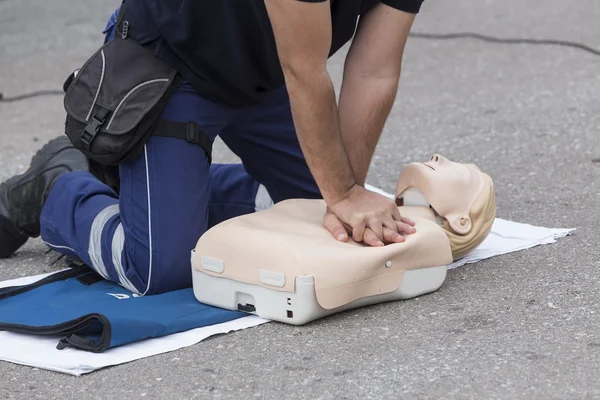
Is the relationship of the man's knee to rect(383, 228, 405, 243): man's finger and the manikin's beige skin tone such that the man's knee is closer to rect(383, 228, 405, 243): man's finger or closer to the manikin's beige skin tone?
the manikin's beige skin tone

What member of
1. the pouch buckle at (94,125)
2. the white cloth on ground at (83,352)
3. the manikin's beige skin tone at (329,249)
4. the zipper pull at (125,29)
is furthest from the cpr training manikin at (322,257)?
the zipper pull at (125,29)

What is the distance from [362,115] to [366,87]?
0.24 feet

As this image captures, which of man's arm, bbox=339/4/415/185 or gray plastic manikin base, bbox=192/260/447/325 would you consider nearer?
gray plastic manikin base, bbox=192/260/447/325

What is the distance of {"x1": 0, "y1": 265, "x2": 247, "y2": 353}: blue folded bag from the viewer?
87.7 inches

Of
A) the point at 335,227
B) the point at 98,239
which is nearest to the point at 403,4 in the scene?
the point at 335,227

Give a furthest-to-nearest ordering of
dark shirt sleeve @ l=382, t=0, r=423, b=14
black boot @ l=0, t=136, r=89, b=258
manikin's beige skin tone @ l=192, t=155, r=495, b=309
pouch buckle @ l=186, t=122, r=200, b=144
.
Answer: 1. black boot @ l=0, t=136, r=89, b=258
2. pouch buckle @ l=186, t=122, r=200, b=144
3. dark shirt sleeve @ l=382, t=0, r=423, b=14
4. manikin's beige skin tone @ l=192, t=155, r=495, b=309

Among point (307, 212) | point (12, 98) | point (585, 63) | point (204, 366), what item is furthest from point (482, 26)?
point (204, 366)

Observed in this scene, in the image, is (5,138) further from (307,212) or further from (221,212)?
(307,212)

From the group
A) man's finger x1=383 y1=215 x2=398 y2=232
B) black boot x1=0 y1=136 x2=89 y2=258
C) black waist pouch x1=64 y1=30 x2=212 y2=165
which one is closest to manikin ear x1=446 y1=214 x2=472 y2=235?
man's finger x1=383 y1=215 x2=398 y2=232

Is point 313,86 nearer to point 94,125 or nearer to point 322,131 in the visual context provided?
point 322,131

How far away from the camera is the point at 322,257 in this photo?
7.46ft

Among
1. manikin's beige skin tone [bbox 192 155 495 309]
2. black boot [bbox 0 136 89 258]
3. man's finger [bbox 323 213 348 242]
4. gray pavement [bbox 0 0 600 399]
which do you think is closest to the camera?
gray pavement [bbox 0 0 600 399]

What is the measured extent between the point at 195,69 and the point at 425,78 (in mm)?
2766

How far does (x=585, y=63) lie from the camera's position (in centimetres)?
517
